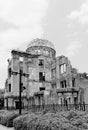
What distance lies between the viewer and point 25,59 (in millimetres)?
39875

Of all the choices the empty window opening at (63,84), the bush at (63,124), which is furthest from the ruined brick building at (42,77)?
the bush at (63,124)

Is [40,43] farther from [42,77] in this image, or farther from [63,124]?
[63,124]

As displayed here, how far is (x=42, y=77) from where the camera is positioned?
134 ft

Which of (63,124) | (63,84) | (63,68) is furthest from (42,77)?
(63,124)

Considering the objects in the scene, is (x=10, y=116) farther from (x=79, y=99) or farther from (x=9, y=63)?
(x=9, y=63)

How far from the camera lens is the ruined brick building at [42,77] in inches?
1184

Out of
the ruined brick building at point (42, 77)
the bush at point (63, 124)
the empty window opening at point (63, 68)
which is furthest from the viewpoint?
the empty window opening at point (63, 68)

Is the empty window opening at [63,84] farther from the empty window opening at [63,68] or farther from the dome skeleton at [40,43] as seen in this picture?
the dome skeleton at [40,43]

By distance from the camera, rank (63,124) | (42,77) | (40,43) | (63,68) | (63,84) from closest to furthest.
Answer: (63,124) → (63,84) → (63,68) → (42,77) → (40,43)

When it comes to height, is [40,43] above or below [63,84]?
above

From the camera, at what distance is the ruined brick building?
98.7 feet

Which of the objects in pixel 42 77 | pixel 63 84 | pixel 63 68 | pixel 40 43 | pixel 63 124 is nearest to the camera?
pixel 63 124

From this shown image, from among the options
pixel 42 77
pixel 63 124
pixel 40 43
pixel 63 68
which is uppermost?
pixel 40 43

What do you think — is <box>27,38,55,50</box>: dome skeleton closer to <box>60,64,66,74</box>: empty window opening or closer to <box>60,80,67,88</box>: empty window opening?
<box>60,64,66,74</box>: empty window opening
